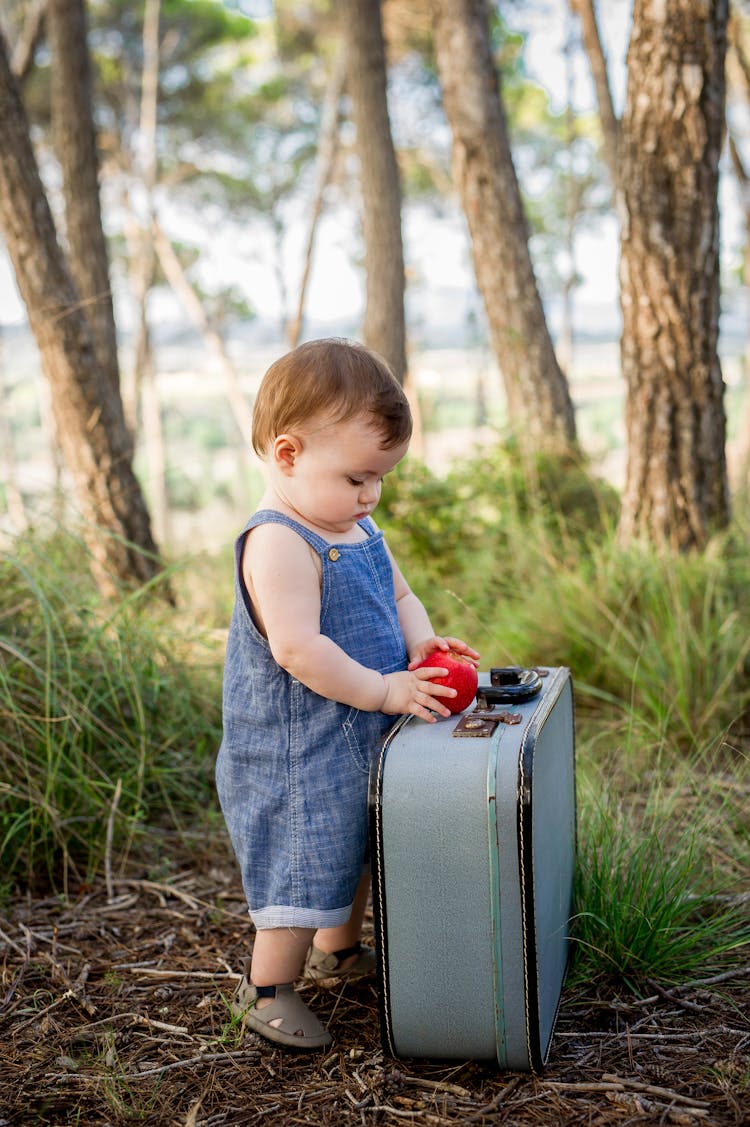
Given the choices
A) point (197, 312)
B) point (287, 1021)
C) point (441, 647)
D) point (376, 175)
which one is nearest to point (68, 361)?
point (441, 647)

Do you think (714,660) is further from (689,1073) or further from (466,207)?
(466,207)

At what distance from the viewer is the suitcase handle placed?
1.93 metres

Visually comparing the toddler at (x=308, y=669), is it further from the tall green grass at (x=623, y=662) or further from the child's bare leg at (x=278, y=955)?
the tall green grass at (x=623, y=662)

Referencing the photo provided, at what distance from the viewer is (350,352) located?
187cm

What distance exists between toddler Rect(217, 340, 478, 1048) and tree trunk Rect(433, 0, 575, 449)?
4609 millimetres

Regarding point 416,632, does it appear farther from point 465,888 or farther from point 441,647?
point 465,888

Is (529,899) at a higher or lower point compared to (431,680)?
lower

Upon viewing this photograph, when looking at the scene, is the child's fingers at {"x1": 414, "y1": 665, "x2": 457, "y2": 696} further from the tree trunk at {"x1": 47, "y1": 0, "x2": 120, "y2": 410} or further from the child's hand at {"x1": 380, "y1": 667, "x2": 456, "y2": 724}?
the tree trunk at {"x1": 47, "y1": 0, "x2": 120, "y2": 410}

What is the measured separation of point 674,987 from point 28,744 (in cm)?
173

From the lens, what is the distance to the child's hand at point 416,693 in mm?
1866

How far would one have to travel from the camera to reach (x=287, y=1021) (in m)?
1.95

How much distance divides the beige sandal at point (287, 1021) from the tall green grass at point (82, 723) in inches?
33.6

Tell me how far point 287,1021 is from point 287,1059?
64 millimetres

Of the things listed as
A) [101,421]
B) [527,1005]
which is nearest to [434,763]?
[527,1005]
